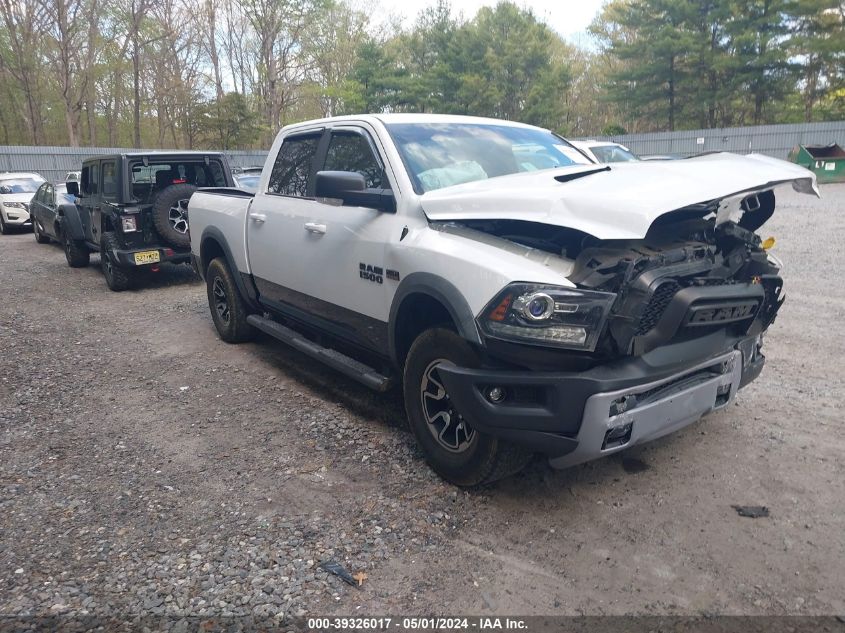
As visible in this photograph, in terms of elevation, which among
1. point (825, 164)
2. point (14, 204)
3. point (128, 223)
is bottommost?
point (128, 223)

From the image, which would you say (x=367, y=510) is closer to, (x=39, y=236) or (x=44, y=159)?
(x=39, y=236)

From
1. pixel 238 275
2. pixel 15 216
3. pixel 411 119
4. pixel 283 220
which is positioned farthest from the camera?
pixel 15 216

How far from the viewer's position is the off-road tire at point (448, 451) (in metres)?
3.18

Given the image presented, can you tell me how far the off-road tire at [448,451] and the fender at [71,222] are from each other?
31.3 feet

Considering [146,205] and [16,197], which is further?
[16,197]

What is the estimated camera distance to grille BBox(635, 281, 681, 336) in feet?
9.23

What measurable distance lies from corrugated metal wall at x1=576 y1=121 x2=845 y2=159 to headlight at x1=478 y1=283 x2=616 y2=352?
25.1 m

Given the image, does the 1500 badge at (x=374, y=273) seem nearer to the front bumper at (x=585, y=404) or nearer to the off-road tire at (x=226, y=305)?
the front bumper at (x=585, y=404)

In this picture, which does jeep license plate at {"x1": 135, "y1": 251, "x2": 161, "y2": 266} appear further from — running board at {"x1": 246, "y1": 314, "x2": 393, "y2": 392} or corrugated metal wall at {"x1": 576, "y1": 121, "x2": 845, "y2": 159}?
corrugated metal wall at {"x1": 576, "y1": 121, "x2": 845, "y2": 159}

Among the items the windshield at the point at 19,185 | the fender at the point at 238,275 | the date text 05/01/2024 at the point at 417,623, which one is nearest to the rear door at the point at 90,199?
the fender at the point at 238,275

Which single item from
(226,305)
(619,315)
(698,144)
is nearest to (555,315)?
(619,315)

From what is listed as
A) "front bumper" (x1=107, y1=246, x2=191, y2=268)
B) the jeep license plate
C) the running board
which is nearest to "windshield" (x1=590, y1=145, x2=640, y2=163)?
"front bumper" (x1=107, y1=246, x2=191, y2=268)

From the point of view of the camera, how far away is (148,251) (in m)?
8.78

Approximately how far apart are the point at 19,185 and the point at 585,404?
67.2 feet
